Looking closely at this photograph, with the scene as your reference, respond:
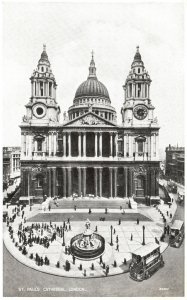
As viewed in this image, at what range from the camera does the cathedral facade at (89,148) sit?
32.0 m

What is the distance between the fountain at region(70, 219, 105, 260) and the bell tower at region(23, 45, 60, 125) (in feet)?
65.3

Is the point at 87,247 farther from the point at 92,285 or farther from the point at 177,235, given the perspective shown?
the point at 177,235

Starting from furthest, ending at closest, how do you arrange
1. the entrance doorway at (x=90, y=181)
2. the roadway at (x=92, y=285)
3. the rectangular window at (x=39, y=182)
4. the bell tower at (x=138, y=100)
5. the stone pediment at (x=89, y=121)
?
the entrance doorway at (x=90, y=181), the bell tower at (x=138, y=100), the stone pediment at (x=89, y=121), the rectangular window at (x=39, y=182), the roadway at (x=92, y=285)

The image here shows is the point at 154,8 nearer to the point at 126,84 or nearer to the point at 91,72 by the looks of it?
the point at 126,84

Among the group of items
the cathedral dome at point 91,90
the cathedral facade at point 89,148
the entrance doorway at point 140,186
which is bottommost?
the entrance doorway at point 140,186

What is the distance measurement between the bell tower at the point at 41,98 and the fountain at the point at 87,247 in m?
19.9

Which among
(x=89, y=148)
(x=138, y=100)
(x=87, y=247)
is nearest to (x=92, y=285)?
(x=87, y=247)

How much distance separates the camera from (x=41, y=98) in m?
33.1

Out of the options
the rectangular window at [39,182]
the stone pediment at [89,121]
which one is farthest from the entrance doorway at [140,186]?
the rectangular window at [39,182]

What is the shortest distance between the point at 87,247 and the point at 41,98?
23919mm

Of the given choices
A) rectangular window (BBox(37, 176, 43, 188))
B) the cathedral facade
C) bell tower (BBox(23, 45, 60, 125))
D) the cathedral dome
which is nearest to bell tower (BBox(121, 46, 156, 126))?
the cathedral facade

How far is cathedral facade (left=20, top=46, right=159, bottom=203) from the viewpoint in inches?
1259

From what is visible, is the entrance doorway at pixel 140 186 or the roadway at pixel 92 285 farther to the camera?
the entrance doorway at pixel 140 186

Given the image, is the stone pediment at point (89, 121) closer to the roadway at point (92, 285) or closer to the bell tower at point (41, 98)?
the bell tower at point (41, 98)
